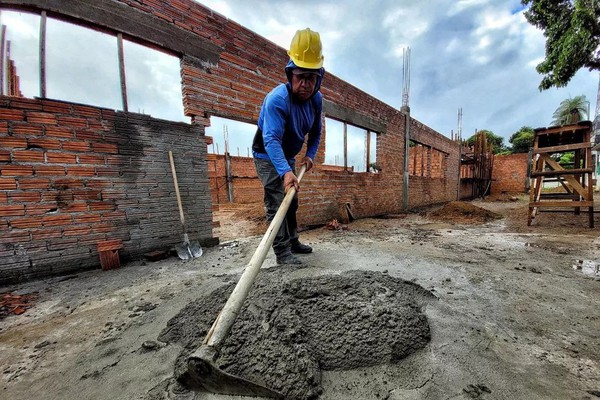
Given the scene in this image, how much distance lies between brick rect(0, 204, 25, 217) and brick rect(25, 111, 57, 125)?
2.61 ft

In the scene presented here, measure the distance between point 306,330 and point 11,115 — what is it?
10.3 ft

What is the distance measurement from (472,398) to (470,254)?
2236 millimetres

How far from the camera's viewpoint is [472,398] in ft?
2.84

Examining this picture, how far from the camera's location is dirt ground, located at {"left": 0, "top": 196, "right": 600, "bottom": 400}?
3.10ft

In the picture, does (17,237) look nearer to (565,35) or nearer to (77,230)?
(77,230)

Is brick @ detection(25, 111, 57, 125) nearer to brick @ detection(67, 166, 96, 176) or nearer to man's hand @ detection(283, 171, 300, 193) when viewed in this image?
brick @ detection(67, 166, 96, 176)

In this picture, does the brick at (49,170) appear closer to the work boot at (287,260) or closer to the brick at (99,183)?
the brick at (99,183)

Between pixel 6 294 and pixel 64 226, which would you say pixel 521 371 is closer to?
pixel 6 294

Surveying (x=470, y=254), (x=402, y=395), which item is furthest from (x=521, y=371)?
(x=470, y=254)

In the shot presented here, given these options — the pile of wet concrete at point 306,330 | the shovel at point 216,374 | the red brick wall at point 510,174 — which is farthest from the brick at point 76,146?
the red brick wall at point 510,174

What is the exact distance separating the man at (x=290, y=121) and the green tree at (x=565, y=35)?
10683mm

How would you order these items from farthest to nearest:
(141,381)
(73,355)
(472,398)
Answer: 1. (73,355)
2. (141,381)
3. (472,398)

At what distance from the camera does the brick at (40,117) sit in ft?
7.30

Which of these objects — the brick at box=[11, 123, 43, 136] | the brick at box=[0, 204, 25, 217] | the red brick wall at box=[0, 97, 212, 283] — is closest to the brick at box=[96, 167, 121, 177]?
the red brick wall at box=[0, 97, 212, 283]
